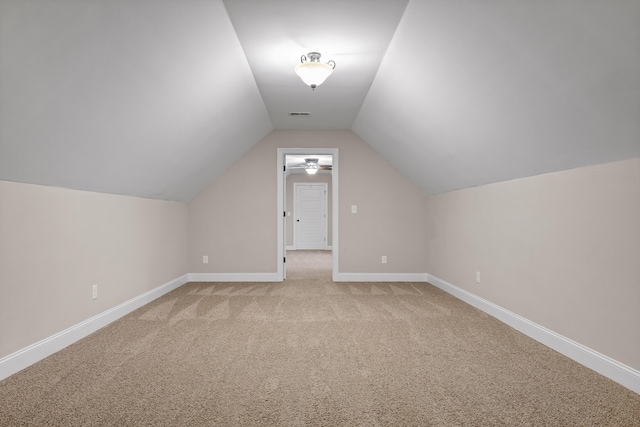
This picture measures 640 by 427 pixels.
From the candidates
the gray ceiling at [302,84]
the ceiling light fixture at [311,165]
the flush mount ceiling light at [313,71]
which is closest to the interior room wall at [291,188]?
the ceiling light fixture at [311,165]

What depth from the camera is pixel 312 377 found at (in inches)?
92.9

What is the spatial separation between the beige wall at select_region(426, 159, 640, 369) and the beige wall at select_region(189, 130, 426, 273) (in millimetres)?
1606

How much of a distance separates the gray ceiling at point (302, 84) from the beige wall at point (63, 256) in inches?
7.8

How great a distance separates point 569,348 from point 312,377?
1.96 meters

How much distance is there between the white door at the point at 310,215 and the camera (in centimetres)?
1115

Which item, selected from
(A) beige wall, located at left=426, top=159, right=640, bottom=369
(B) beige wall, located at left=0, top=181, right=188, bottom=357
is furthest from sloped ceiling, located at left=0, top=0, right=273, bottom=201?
(A) beige wall, located at left=426, top=159, right=640, bottom=369

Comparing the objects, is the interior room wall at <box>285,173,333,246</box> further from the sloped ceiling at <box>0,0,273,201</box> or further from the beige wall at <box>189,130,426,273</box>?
the sloped ceiling at <box>0,0,273,201</box>

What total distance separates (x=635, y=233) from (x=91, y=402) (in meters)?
3.40

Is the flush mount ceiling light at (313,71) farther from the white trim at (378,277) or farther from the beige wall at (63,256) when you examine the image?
the white trim at (378,277)

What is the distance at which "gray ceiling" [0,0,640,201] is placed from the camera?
5.93 feet

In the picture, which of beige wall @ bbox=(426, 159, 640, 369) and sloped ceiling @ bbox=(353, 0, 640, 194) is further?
beige wall @ bbox=(426, 159, 640, 369)

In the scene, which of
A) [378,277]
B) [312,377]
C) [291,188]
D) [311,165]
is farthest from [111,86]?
[291,188]

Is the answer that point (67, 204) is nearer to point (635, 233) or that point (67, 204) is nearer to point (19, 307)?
point (19, 307)

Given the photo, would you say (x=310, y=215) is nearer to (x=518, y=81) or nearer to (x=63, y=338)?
(x=63, y=338)
